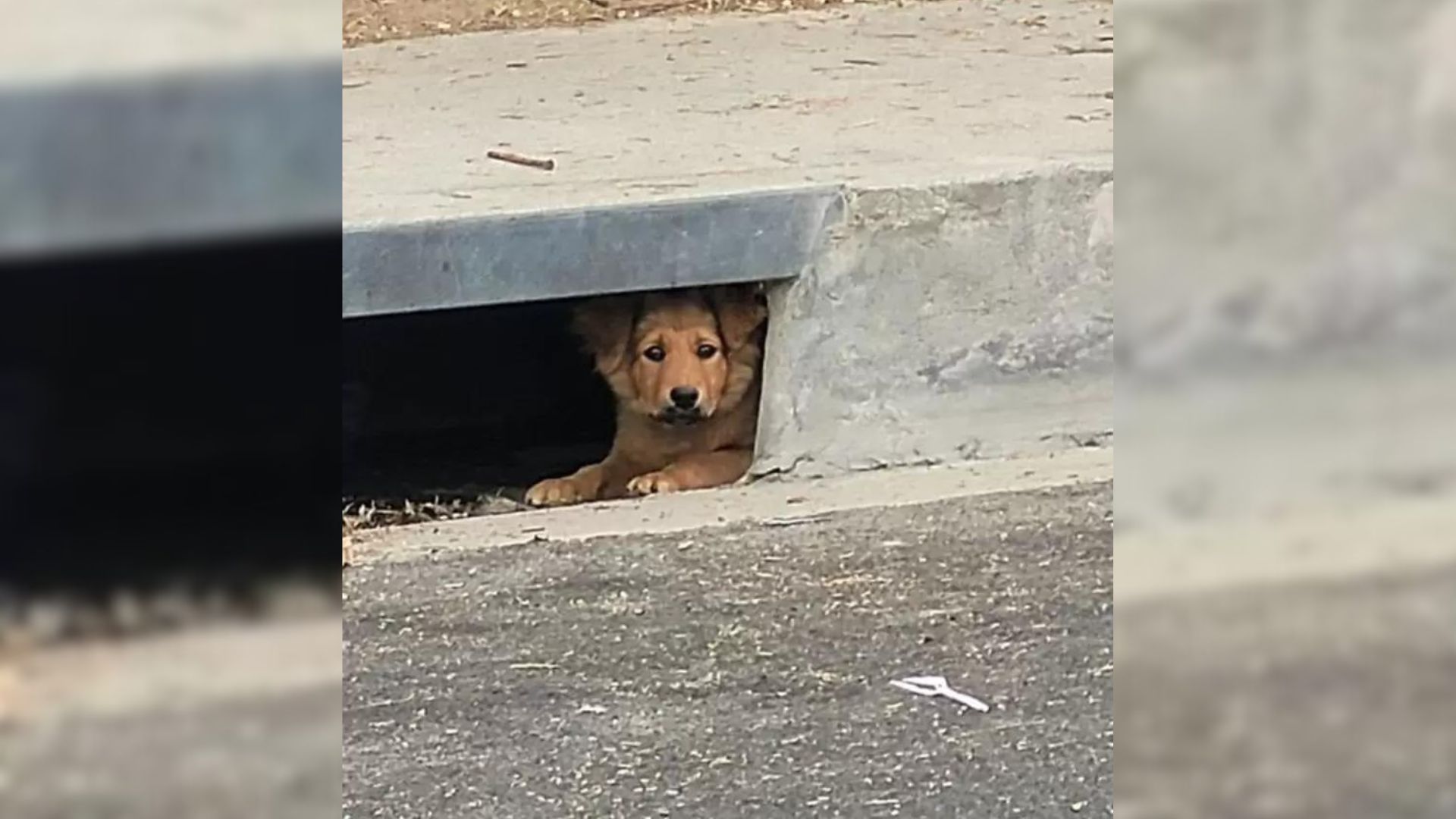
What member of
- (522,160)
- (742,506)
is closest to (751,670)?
(742,506)

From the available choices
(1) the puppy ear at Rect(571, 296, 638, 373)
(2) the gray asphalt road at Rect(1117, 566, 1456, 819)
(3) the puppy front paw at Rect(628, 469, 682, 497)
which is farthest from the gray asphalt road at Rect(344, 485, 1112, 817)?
(2) the gray asphalt road at Rect(1117, 566, 1456, 819)

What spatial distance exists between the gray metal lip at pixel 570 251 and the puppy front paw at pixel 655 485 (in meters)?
0.78

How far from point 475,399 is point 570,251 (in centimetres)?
201

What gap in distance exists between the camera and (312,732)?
3.63ft

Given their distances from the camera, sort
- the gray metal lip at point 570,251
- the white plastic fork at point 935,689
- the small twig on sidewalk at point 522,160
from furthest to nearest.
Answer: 1. the small twig on sidewalk at point 522,160
2. the gray metal lip at point 570,251
3. the white plastic fork at point 935,689

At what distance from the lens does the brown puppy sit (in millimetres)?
4840

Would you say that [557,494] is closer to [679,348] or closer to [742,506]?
[679,348]

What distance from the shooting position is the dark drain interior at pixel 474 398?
5.54 meters

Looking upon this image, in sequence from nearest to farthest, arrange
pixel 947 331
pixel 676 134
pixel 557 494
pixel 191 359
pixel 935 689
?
pixel 191 359 < pixel 935 689 < pixel 947 331 < pixel 676 134 < pixel 557 494

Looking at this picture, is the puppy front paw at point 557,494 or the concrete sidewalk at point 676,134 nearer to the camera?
the concrete sidewalk at point 676,134

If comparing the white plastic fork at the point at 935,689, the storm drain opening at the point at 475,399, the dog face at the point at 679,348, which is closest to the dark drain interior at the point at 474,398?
the storm drain opening at the point at 475,399

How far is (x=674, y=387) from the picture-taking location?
16.3 feet

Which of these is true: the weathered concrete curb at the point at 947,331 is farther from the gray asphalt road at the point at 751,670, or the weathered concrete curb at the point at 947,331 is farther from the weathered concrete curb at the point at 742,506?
the gray asphalt road at the point at 751,670

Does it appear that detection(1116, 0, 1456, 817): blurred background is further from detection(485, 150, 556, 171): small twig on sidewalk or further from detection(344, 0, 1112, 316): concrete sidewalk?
detection(485, 150, 556, 171): small twig on sidewalk
